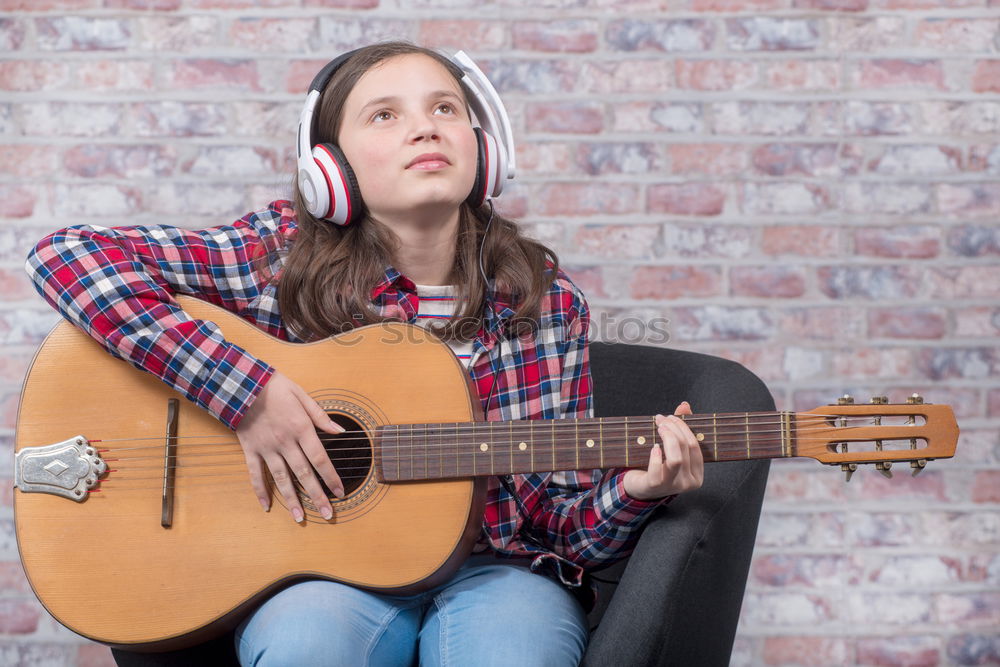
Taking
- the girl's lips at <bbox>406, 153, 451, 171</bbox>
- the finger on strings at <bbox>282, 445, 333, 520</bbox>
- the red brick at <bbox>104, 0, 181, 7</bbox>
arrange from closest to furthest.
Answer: the finger on strings at <bbox>282, 445, 333, 520</bbox> → the girl's lips at <bbox>406, 153, 451, 171</bbox> → the red brick at <bbox>104, 0, 181, 7</bbox>

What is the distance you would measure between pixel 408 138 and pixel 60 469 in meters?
0.76

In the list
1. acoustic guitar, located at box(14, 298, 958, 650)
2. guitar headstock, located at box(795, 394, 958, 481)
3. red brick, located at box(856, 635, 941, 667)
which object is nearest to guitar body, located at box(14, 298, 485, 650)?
acoustic guitar, located at box(14, 298, 958, 650)

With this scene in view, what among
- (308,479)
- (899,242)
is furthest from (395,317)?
(899,242)

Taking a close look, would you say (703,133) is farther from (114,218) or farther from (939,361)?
(114,218)

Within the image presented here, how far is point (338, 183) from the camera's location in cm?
156

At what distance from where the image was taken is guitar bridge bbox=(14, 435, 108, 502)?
54.6 inches

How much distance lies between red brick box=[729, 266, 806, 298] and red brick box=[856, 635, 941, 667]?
90cm

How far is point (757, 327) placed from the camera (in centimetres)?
226

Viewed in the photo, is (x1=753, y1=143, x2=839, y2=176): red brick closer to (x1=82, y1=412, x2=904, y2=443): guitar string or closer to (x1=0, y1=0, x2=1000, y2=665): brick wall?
(x1=0, y1=0, x2=1000, y2=665): brick wall

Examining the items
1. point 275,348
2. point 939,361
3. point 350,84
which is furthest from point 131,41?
point 939,361

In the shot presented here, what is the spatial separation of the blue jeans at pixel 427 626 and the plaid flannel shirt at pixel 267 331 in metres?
0.11

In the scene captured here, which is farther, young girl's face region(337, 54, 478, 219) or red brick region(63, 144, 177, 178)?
red brick region(63, 144, 177, 178)

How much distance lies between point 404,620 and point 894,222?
5.11ft

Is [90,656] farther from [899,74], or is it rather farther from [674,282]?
[899,74]
